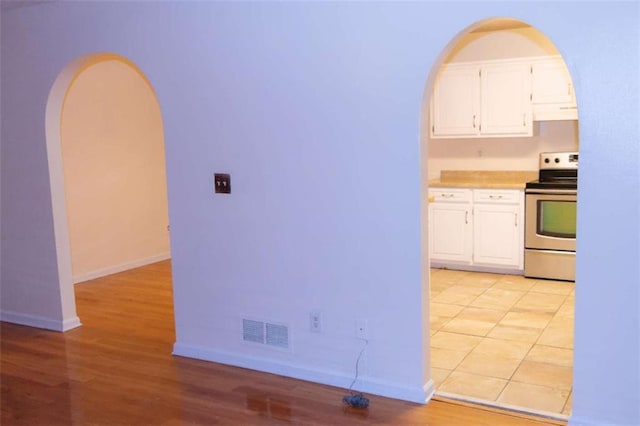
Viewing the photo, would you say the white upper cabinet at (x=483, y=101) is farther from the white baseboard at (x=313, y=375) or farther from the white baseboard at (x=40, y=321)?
the white baseboard at (x=40, y=321)

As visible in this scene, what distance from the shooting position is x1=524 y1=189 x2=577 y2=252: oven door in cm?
565

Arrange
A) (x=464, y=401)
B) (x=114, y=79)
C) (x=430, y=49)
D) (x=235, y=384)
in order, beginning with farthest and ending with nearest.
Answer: (x=114, y=79), (x=235, y=384), (x=464, y=401), (x=430, y=49)

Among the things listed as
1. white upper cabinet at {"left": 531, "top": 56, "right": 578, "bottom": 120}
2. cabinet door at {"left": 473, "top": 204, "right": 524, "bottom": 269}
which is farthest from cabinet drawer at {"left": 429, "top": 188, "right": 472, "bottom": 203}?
white upper cabinet at {"left": 531, "top": 56, "right": 578, "bottom": 120}

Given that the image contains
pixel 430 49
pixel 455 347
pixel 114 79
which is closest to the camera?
pixel 430 49

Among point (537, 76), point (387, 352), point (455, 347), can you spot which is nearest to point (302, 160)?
point (387, 352)

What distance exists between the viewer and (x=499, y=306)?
5047mm

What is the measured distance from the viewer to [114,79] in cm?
656

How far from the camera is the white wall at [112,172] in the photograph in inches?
245

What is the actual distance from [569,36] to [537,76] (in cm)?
329

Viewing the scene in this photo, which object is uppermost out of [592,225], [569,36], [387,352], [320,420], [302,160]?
[569,36]

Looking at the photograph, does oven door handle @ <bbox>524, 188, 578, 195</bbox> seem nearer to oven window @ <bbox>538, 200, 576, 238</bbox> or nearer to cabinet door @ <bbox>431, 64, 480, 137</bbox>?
oven window @ <bbox>538, 200, 576, 238</bbox>

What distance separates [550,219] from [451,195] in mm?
970

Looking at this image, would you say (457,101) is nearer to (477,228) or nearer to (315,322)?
(477,228)

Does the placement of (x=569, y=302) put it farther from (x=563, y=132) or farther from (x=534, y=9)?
(x=534, y=9)
